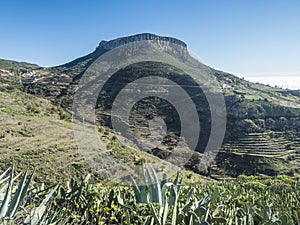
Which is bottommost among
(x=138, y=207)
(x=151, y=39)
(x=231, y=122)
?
(x=231, y=122)

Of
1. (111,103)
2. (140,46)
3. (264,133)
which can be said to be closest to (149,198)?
(264,133)

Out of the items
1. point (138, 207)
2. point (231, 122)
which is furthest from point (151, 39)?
point (138, 207)

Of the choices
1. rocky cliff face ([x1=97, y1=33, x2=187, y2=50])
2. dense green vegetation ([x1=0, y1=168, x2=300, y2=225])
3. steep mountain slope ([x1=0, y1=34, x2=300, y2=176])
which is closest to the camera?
dense green vegetation ([x1=0, y1=168, x2=300, y2=225])

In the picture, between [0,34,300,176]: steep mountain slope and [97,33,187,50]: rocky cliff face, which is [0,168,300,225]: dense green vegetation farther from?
[97,33,187,50]: rocky cliff face

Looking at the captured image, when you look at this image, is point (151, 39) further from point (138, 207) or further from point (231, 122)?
point (138, 207)

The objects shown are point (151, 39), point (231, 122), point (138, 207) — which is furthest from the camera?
point (151, 39)

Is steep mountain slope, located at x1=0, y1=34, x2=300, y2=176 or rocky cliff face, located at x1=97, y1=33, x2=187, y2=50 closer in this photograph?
steep mountain slope, located at x1=0, y1=34, x2=300, y2=176

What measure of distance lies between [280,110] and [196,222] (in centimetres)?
5416

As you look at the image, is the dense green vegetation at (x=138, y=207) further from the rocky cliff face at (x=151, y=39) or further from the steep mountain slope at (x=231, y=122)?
the rocky cliff face at (x=151, y=39)

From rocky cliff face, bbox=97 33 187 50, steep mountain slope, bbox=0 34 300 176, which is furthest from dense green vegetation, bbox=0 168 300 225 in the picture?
rocky cliff face, bbox=97 33 187 50

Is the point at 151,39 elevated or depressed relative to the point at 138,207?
elevated

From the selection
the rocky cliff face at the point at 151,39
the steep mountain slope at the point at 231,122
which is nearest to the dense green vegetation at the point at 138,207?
the steep mountain slope at the point at 231,122

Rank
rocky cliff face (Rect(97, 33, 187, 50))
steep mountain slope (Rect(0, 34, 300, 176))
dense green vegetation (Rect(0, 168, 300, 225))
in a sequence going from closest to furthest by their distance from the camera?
dense green vegetation (Rect(0, 168, 300, 225)), steep mountain slope (Rect(0, 34, 300, 176)), rocky cliff face (Rect(97, 33, 187, 50))

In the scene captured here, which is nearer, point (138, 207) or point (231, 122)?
point (138, 207)
